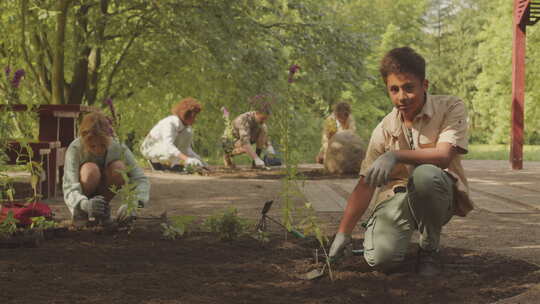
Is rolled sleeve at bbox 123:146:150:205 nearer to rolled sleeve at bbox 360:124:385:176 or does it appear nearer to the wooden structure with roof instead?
rolled sleeve at bbox 360:124:385:176

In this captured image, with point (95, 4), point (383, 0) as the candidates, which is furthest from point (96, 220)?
point (383, 0)

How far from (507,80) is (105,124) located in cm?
2428

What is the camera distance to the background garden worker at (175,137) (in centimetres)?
905

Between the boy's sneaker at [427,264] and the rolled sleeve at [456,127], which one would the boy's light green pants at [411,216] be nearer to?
the boy's sneaker at [427,264]

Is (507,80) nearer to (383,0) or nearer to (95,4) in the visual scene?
(383,0)

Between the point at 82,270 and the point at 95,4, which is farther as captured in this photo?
the point at 95,4

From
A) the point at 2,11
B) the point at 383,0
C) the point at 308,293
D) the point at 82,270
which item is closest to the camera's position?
the point at 308,293

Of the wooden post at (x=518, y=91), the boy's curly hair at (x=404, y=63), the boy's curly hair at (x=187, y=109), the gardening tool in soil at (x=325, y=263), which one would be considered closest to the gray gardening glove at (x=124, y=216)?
the gardening tool in soil at (x=325, y=263)

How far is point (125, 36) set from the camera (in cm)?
1122

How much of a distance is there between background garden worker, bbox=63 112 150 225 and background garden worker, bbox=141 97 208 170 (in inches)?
180

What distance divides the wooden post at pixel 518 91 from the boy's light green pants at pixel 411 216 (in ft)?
28.8

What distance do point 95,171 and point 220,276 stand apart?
5.50 feet

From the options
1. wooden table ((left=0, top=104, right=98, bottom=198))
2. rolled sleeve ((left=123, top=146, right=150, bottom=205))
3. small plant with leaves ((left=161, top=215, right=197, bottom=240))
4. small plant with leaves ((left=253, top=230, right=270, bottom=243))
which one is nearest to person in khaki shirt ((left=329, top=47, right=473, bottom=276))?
small plant with leaves ((left=253, top=230, right=270, bottom=243))

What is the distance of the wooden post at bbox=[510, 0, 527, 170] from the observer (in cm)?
1134
